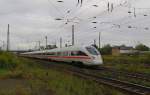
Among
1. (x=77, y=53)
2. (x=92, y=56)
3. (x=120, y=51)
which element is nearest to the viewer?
(x=92, y=56)

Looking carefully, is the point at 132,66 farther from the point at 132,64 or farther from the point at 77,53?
the point at 77,53

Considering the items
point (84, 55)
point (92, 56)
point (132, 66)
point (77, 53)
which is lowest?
point (132, 66)

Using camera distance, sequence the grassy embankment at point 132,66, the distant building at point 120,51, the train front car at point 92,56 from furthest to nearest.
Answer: the distant building at point 120,51, the train front car at point 92,56, the grassy embankment at point 132,66

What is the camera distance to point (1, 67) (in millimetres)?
28000

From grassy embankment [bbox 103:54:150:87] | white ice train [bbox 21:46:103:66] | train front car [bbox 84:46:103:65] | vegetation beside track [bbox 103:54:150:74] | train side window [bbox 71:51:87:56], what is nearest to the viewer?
grassy embankment [bbox 103:54:150:87]

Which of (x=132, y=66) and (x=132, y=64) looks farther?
(x=132, y=64)

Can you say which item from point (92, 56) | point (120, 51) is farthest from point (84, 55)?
point (120, 51)

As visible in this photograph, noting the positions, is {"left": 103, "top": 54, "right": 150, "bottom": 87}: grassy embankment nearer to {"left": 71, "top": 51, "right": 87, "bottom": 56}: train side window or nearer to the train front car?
the train front car

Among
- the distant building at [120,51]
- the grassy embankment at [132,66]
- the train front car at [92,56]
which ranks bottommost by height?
the grassy embankment at [132,66]

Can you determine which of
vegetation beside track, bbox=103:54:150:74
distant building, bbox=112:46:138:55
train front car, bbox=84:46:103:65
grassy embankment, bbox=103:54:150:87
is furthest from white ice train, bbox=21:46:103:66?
distant building, bbox=112:46:138:55

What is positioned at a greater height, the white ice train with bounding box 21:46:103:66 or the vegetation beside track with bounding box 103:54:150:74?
the white ice train with bounding box 21:46:103:66

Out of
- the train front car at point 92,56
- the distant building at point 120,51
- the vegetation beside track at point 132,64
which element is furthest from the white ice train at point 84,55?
the distant building at point 120,51

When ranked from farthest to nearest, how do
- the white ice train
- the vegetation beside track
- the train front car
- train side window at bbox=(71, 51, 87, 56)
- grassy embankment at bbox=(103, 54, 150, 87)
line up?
1. train side window at bbox=(71, 51, 87, 56)
2. the white ice train
3. the train front car
4. the vegetation beside track
5. grassy embankment at bbox=(103, 54, 150, 87)

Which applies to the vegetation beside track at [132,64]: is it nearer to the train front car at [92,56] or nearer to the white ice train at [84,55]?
the train front car at [92,56]
